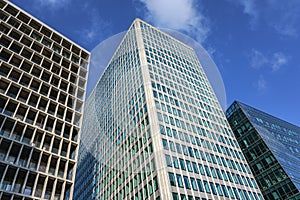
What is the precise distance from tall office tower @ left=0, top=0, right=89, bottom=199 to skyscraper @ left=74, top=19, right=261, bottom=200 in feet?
49.2

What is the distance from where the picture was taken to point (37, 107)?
41969 millimetres

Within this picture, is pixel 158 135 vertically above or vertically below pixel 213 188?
above

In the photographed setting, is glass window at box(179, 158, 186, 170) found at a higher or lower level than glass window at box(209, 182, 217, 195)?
higher

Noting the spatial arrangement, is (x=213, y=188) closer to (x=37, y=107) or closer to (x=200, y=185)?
(x=200, y=185)

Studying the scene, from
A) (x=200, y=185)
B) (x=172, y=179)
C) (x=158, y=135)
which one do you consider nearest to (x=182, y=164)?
(x=200, y=185)

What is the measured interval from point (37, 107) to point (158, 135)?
23608 mm

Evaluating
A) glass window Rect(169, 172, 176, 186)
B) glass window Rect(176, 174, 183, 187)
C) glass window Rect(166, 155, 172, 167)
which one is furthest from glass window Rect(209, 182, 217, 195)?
glass window Rect(166, 155, 172, 167)

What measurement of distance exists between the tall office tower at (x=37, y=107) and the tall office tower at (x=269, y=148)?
175ft

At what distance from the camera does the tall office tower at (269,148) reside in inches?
2525

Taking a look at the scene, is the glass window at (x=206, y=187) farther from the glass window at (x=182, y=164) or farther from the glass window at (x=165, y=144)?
the glass window at (x=165, y=144)

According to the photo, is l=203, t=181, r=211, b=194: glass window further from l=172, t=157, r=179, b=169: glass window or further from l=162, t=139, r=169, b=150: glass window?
l=162, t=139, r=169, b=150: glass window

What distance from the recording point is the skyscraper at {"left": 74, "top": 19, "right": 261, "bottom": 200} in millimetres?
47594

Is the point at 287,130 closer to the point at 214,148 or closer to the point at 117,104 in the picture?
the point at 214,148

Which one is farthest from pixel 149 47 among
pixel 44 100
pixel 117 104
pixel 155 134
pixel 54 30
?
pixel 44 100
